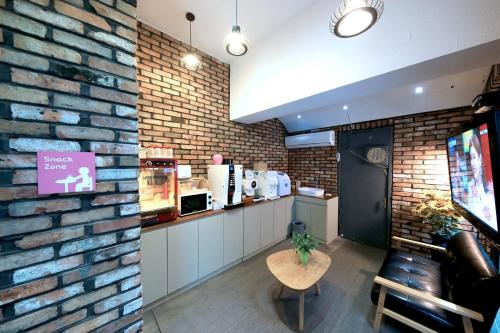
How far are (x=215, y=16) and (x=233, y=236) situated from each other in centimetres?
291

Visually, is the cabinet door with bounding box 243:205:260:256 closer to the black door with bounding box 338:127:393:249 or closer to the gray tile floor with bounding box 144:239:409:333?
the gray tile floor with bounding box 144:239:409:333

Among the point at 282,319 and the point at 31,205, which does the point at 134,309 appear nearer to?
Answer: the point at 31,205

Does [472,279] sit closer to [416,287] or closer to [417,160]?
[416,287]

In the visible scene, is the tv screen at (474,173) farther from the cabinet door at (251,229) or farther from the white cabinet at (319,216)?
the cabinet door at (251,229)

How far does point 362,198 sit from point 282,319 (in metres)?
2.60

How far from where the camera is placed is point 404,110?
→ 114 inches

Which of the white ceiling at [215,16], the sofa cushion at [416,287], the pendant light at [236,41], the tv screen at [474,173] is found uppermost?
the white ceiling at [215,16]

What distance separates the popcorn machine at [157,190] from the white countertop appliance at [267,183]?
160 centimetres

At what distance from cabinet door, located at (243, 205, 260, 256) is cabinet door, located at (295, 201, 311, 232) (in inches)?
43.7

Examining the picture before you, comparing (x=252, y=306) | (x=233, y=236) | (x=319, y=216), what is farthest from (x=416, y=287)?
(x=233, y=236)

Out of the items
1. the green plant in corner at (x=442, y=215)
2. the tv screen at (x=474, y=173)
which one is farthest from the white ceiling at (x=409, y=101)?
the green plant in corner at (x=442, y=215)

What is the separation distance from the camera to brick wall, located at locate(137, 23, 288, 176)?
237 centimetres

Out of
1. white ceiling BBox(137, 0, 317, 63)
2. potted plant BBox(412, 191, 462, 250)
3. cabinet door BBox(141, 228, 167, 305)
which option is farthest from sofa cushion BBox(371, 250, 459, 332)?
white ceiling BBox(137, 0, 317, 63)

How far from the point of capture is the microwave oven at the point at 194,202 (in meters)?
2.24
